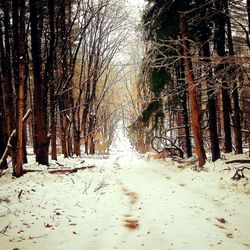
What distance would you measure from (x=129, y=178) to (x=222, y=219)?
6.18m

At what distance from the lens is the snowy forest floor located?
505cm

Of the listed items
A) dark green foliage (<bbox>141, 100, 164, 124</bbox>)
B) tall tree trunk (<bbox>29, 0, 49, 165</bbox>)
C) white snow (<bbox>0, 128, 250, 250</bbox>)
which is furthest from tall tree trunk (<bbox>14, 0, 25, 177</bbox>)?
dark green foliage (<bbox>141, 100, 164, 124</bbox>)

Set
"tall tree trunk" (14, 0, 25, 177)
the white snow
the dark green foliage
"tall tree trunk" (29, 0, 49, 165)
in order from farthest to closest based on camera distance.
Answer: the dark green foliage < "tall tree trunk" (29, 0, 49, 165) < "tall tree trunk" (14, 0, 25, 177) < the white snow

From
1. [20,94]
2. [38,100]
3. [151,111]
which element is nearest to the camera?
[20,94]

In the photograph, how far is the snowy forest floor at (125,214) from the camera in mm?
5051

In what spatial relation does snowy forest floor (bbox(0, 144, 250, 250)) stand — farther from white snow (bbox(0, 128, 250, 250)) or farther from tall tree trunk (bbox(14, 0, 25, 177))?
tall tree trunk (bbox(14, 0, 25, 177))

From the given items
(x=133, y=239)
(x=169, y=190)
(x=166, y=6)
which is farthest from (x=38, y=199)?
(x=166, y=6)

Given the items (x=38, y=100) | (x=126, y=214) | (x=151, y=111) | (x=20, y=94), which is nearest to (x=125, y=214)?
(x=126, y=214)

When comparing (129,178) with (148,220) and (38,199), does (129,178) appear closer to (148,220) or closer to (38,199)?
(38,199)

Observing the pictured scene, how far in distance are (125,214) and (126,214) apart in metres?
0.02

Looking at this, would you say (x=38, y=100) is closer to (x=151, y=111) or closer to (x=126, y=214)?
(x=151, y=111)

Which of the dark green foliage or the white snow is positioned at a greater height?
the dark green foliage

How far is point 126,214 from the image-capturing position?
675 cm

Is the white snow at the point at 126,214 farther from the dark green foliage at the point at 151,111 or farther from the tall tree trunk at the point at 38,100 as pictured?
the dark green foliage at the point at 151,111
